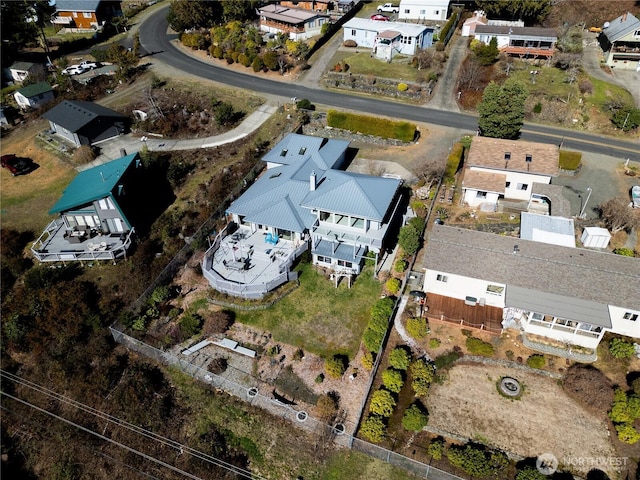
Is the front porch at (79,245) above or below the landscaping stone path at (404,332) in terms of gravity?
below

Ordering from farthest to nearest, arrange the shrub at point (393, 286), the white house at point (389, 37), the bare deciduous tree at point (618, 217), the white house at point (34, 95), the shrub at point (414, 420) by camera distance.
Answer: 1. the white house at point (389, 37)
2. the white house at point (34, 95)
3. the bare deciduous tree at point (618, 217)
4. the shrub at point (393, 286)
5. the shrub at point (414, 420)

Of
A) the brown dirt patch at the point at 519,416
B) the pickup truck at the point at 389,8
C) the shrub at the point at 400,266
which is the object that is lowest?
the brown dirt patch at the point at 519,416

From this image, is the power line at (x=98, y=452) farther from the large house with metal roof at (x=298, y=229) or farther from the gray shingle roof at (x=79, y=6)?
the gray shingle roof at (x=79, y=6)

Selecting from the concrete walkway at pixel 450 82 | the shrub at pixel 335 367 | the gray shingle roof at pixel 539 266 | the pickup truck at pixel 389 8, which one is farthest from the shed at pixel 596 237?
Result: the pickup truck at pixel 389 8

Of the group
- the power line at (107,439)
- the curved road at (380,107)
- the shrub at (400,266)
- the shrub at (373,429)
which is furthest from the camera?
the curved road at (380,107)

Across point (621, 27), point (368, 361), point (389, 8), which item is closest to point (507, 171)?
point (368, 361)

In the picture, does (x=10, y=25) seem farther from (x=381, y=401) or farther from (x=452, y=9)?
(x=381, y=401)

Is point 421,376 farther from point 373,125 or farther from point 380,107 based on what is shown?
point 380,107
